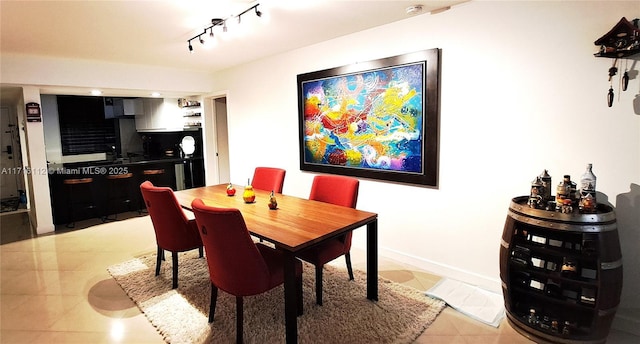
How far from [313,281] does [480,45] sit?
7.78ft

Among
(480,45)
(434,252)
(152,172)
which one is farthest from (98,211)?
(480,45)

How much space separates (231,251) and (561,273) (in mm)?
1904

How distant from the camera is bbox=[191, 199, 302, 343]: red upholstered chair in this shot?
5.87 ft

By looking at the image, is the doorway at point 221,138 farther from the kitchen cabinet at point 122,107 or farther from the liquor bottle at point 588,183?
the liquor bottle at point 588,183

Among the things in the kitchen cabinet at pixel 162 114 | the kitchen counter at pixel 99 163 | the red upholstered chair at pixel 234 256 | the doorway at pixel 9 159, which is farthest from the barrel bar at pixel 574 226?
the doorway at pixel 9 159

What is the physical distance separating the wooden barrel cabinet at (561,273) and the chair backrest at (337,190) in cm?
112

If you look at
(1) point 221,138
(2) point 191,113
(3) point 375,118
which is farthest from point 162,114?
(3) point 375,118

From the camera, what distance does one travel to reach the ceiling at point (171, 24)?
255 cm

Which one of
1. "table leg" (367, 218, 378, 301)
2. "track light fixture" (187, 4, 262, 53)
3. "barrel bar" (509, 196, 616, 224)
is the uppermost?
"track light fixture" (187, 4, 262, 53)

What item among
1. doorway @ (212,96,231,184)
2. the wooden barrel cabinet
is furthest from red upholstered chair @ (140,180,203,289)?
doorway @ (212,96,231,184)

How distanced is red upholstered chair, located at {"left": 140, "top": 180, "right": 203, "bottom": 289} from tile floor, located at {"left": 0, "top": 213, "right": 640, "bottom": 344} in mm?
538

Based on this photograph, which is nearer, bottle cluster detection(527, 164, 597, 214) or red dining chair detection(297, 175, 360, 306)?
bottle cluster detection(527, 164, 597, 214)

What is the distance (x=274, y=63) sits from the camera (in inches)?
172

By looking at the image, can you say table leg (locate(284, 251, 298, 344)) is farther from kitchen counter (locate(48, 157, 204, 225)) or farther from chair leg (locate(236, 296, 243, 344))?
kitchen counter (locate(48, 157, 204, 225))
